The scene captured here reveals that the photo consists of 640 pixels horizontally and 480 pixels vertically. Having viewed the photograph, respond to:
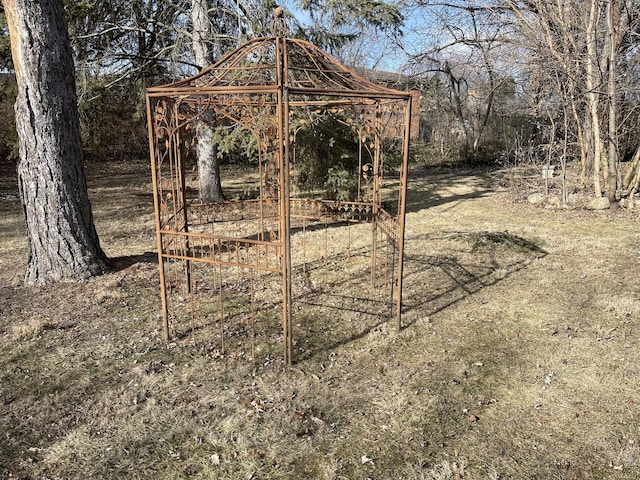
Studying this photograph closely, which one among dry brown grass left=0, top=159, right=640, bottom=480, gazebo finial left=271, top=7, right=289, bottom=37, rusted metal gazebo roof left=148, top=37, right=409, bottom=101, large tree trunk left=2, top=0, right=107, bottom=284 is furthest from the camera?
large tree trunk left=2, top=0, right=107, bottom=284

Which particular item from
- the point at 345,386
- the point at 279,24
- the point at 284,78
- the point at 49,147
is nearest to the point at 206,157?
the point at 49,147

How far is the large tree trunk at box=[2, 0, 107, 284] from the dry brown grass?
1.29 feet

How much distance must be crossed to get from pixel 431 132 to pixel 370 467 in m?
20.4

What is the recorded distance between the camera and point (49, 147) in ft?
17.5

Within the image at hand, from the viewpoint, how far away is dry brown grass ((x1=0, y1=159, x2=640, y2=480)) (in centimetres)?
284

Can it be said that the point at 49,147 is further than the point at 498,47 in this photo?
No

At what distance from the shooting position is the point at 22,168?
541 centimetres

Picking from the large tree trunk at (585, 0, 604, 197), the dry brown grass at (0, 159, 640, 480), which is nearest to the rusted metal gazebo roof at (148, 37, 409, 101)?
the dry brown grass at (0, 159, 640, 480)

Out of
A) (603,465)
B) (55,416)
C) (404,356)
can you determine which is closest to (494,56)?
(404,356)

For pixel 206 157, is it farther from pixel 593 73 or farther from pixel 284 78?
pixel 593 73

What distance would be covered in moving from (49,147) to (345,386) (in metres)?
4.24

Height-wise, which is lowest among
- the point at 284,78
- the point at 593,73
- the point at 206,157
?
the point at 206,157

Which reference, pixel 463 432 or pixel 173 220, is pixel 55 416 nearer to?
pixel 173 220

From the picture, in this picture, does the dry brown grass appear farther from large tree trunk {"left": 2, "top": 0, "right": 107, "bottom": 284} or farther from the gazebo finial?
the gazebo finial
